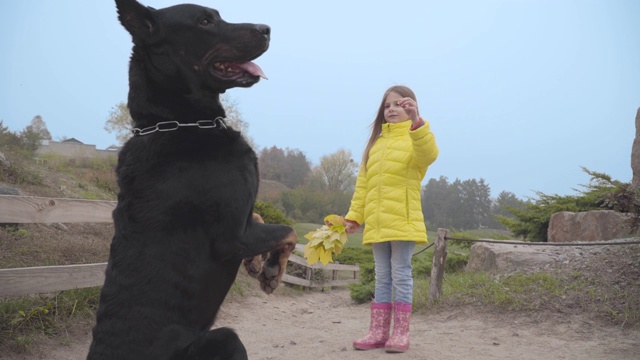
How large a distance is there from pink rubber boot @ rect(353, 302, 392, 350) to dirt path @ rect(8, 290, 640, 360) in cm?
8

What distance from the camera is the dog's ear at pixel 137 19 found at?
2.60m

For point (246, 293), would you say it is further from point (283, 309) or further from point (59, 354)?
point (59, 354)

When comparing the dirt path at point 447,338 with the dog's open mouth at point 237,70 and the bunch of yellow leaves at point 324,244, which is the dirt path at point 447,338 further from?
the dog's open mouth at point 237,70

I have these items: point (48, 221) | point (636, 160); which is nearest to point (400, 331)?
point (48, 221)

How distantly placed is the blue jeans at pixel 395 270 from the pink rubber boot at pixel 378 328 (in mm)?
78

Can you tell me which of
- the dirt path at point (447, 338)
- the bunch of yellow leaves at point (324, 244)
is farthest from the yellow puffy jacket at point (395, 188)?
the dirt path at point (447, 338)

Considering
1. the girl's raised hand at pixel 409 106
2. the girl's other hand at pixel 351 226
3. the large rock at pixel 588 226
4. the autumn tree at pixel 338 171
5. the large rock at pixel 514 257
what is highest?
the autumn tree at pixel 338 171

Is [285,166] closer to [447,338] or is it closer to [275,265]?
[447,338]

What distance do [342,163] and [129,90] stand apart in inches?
→ 868

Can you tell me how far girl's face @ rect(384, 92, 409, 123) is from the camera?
529cm

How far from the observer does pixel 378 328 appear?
5281mm

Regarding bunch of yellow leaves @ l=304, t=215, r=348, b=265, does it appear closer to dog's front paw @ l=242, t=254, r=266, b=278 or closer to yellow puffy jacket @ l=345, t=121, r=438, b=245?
yellow puffy jacket @ l=345, t=121, r=438, b=245

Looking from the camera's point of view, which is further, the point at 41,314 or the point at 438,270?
the point at 438,270

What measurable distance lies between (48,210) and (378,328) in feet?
11.5
